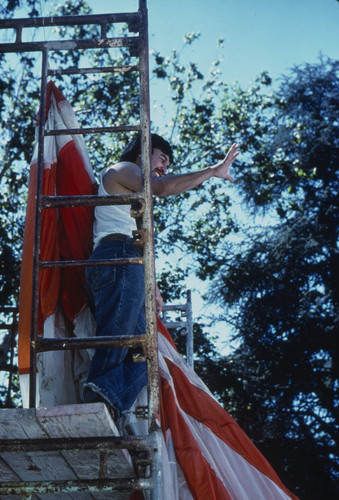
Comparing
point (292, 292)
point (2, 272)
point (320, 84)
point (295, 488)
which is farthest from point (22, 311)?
point (320, 84)

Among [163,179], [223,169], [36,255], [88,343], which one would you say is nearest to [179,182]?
[163,179]

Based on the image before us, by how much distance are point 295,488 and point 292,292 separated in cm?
532

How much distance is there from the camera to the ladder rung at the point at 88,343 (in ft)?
8.97

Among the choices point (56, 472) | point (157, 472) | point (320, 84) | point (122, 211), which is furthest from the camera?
point (320, 84)

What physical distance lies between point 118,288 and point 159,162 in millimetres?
1142

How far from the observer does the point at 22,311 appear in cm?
333

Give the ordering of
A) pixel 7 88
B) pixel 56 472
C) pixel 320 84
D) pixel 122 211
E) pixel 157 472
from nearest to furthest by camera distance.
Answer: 1. pixel 157 472
2. pixel 56 472
3. pixel 122 211
4. pixel 7 88
5. pixel 320 84

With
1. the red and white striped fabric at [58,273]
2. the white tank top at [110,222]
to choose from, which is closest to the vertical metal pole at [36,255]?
the red and white striped fabric at [58,273]

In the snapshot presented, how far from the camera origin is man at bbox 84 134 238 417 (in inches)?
115

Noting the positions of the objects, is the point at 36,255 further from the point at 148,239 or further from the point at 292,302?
the point at 292,302

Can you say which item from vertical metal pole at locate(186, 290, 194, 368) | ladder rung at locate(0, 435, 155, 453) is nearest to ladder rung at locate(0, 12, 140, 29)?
ladder rung at locate(0, 435, 155, 453)

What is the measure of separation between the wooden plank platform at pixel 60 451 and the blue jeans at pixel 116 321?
0.22 metres

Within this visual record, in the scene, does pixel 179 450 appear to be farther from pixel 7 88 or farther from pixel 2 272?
pixel 7 88

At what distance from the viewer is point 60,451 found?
2688 millimetres
